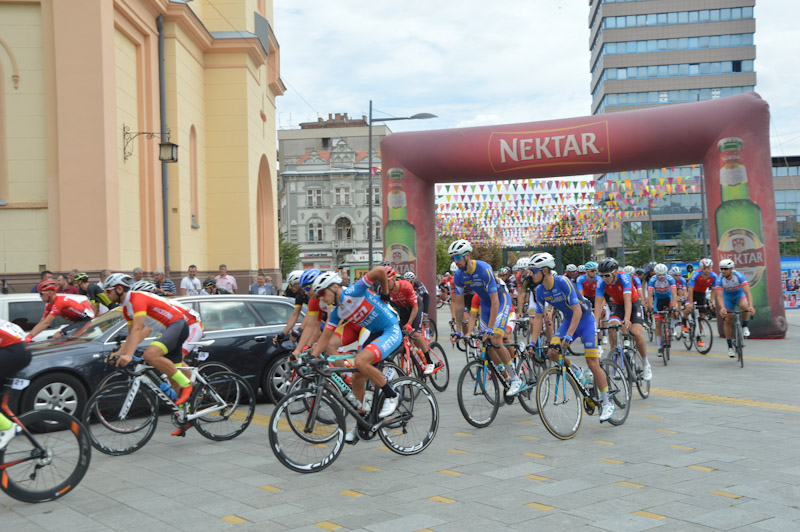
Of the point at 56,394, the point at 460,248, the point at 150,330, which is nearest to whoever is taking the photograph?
the point at 150,330

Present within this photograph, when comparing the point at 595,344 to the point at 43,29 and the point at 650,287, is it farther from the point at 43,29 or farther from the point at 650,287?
the point at 43,29

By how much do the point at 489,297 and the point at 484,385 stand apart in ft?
3.96

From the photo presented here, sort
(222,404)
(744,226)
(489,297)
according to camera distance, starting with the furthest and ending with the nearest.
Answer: (744,226)
(489,297)
(222,404)

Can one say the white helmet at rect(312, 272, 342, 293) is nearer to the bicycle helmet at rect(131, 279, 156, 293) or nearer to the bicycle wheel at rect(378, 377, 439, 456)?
the bicycle wheel at rect(378, 377, 439, 456)

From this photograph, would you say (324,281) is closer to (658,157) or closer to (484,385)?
(484,385)

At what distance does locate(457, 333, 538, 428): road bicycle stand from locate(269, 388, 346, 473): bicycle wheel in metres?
1.95

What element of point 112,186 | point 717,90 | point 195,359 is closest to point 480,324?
point 195,359

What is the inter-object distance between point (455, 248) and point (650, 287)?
732 centimetres

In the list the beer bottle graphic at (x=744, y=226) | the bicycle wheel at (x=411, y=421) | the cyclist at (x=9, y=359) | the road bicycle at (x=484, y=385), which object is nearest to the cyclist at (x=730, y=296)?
the beer bottle graphic at (x=744, y=226)

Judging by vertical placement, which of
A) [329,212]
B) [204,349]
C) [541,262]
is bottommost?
[204,349]

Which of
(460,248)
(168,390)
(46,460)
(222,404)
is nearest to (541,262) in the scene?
(460,248)

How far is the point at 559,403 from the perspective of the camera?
7.93 meters

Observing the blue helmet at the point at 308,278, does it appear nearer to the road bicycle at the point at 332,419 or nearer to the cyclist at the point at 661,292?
the road bicycle at the point at 332,419

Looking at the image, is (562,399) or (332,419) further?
(562,399)
